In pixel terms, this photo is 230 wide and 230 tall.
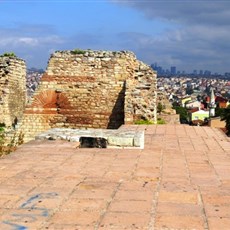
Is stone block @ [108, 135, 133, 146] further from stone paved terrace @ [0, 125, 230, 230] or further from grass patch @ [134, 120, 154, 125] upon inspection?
grass patch @ [134, 120, 154, 125]

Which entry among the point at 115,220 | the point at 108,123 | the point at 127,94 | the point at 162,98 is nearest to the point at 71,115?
the point at 108,123

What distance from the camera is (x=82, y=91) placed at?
14812 mm

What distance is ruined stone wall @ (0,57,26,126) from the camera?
1672cm

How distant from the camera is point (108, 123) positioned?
14688 millimetres

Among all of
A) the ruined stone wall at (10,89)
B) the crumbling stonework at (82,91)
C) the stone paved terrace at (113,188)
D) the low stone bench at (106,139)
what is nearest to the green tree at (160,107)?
the crumbling stonework at (82,91)

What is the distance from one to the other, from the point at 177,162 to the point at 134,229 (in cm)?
297

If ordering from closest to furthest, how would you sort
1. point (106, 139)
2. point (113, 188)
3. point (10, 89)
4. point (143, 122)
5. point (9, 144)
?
point (113, 188) < point (106, 139) < point (9, 144) < point (143, 122) < point (10, 89)

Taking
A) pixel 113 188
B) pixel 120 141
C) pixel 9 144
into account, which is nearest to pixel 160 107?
pixel 9 144

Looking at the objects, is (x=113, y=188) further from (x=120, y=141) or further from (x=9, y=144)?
(x=9, y=144)

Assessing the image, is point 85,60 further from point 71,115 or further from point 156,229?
point 156,229

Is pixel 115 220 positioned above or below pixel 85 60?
below

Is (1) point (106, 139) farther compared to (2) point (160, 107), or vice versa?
(2) point (160, 107)

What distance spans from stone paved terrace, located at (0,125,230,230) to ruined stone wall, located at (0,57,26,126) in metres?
9.56

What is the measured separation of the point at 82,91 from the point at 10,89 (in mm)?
3389
